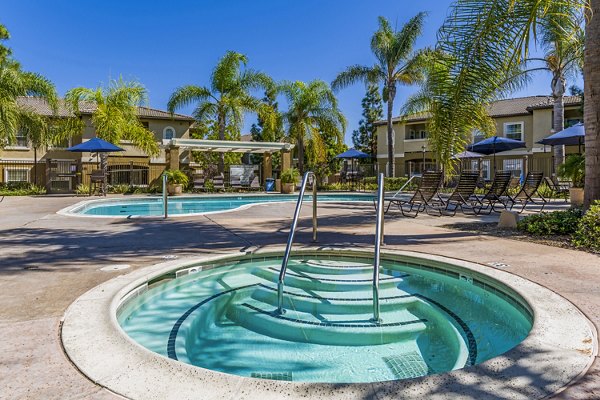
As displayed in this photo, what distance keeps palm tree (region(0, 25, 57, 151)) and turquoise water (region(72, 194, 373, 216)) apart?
6.44m

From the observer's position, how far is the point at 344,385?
6.66 feet

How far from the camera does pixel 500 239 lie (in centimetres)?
672

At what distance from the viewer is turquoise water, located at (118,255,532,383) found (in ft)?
9.53

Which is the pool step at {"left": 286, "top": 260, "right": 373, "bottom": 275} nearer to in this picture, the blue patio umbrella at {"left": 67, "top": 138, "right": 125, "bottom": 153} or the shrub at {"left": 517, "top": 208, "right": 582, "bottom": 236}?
the shrub at {"left": 517, "top": 208, "right": 582, "bottom": 236}

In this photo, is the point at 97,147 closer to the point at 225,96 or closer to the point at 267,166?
the point at 225,96

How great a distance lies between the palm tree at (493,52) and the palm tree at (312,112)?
67.2 feet

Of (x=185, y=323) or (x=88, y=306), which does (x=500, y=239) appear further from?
(x=88, y=306)

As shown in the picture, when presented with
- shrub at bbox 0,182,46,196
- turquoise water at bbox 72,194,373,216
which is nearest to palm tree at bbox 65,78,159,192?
shrub at bbox 0,182,46,196

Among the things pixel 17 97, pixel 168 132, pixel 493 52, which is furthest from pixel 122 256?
pixel 168 132

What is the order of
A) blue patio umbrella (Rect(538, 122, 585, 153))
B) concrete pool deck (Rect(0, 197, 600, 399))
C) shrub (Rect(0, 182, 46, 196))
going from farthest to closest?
shrub (Rect(0, 182, 46, 196)) < blue patio umbrella (Rect(538, 122, 585, 153)) < concrete pool deck (Rect(0, 197, 600, 399))

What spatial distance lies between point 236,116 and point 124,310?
22.1 meters

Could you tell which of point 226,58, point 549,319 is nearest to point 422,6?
point 226,58

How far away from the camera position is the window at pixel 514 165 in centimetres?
3070

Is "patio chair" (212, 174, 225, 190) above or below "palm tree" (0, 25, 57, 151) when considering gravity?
below
